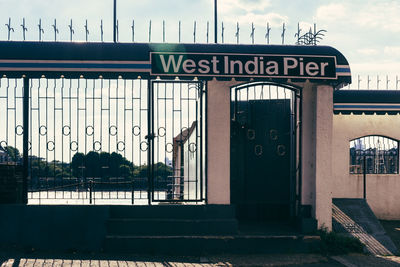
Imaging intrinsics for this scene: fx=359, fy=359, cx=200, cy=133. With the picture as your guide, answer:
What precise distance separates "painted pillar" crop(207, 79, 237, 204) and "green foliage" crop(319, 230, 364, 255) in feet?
7.27

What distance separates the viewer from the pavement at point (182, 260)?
6.71 metres

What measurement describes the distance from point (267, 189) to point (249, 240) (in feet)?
5.88

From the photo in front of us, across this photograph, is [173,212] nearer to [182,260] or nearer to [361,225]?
[182,260]

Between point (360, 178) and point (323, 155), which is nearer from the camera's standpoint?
point (323, 155)

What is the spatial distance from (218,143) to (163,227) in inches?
83.9

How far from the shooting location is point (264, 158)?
889 cm

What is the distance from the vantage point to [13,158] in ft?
26.6

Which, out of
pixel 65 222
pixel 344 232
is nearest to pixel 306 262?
pixel 344 232

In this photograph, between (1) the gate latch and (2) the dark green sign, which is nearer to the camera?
(2) the dark green sign

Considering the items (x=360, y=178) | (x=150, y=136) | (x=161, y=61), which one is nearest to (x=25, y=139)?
(x=150, y=136)

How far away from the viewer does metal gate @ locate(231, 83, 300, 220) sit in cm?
866

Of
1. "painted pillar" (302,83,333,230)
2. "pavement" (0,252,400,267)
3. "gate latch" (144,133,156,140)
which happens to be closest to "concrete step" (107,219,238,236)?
"pavement" (0,252,400,267)

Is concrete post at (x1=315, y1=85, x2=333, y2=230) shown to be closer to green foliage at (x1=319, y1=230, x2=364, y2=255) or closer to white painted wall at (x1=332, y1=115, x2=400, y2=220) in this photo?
green foliage at (x1=319, y1=230, x2=364, y2=255)

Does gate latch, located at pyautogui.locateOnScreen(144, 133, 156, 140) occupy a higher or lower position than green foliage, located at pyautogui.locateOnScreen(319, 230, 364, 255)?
higher
